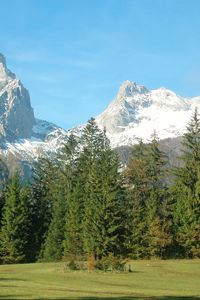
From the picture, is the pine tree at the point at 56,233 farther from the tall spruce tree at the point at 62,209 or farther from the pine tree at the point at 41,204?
the pine tree at the point at 41,204

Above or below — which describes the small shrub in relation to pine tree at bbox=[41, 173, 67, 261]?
below

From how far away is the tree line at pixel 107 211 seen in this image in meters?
69.0

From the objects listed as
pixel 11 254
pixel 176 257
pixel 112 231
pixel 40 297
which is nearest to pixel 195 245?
pixel 176 257

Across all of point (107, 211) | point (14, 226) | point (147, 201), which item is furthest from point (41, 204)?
point (107, 211)

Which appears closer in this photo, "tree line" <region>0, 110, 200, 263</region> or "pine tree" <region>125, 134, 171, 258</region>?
"tree line" <region>0, 110, 200, 263</region>

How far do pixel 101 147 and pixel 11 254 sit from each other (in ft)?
81.0

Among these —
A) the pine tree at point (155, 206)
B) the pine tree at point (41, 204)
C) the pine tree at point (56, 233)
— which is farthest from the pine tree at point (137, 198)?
the pine tree at point (41, 204)

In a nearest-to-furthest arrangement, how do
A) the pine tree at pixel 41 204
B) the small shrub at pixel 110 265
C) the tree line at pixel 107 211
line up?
1. the small shrub at pixel 110 265
2. the tree line at pixel 107 211
3. the pine tree at pixel 41 204

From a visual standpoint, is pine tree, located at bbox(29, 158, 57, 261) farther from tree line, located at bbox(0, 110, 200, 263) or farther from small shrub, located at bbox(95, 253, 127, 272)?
small shrub, located at bbox(95, 253, 127, 272)

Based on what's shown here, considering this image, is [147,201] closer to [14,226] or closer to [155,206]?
[155,206]

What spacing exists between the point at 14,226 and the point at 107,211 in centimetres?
1544

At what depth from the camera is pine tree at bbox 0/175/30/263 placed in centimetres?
7431

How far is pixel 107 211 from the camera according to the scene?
68.4 m

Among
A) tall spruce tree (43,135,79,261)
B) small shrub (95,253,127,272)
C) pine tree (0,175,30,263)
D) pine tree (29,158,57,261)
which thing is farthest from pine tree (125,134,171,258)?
small shrub (95,253,127,272)
